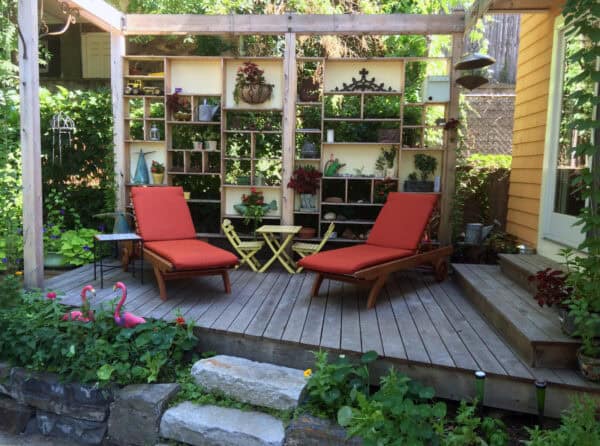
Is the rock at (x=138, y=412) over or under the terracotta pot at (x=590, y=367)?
under

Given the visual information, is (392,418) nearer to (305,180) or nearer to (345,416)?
(345,416)

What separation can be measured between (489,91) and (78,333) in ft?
28.7

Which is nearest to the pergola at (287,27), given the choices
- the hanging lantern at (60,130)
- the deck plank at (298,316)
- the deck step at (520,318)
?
the hanging lantern at (60,130)

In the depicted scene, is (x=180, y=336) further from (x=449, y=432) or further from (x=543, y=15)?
(x=543, y=15)

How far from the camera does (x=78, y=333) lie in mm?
3285

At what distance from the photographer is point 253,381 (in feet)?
9.48

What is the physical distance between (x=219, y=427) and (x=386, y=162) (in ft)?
13.3

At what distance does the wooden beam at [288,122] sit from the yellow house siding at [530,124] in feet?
9.06

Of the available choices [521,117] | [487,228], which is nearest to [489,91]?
[521,117]

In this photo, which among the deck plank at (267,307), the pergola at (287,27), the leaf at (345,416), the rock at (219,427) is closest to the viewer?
the leaf at (345,416)

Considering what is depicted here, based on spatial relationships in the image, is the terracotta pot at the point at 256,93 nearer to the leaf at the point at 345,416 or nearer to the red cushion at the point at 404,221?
the red cushion at the point at 404,221

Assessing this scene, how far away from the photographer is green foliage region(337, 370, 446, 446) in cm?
234

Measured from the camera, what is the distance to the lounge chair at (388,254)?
4.04 meters

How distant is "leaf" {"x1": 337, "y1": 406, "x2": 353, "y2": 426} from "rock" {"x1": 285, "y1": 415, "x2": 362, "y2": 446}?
0.21 feet
